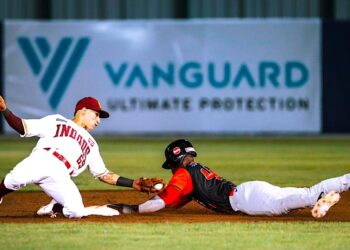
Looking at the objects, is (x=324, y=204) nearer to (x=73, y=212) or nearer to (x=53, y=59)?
(x=73, y=212)

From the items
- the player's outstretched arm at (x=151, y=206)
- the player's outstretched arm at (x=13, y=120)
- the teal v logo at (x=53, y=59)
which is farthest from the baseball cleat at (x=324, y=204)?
the teal v logo at (x=53, y=59)

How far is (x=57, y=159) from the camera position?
9.14 metres

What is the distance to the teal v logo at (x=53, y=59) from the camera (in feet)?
76.9

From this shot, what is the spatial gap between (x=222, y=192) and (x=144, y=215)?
2.92 feet

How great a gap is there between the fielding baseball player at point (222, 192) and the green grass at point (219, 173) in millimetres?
253

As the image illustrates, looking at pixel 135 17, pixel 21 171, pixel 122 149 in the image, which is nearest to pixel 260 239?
pixel 21 171

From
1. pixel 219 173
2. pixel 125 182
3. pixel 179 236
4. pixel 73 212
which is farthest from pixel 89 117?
pixel 219 173

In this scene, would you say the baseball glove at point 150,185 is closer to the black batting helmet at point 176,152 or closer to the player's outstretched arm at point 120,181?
the player's outstretched arm at point 120,181

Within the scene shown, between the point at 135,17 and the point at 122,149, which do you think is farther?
the point at 135,17

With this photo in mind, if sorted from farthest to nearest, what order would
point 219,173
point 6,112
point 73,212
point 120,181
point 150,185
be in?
point 219,173 → point 120,181 → point 150,185 → point 73,212 → point 6,112

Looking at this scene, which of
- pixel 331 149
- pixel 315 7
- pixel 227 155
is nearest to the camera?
pixel 227 155

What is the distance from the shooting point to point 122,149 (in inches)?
785

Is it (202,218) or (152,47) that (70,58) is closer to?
(152,47)

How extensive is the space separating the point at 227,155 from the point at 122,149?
99.9 inches
